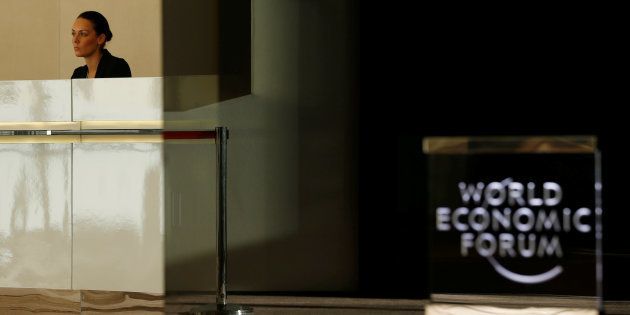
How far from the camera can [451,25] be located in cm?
375

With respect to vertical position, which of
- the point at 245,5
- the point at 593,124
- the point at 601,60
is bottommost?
the point at 593,124

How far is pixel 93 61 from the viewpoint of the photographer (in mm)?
4082

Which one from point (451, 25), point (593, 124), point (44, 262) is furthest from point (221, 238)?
point (593, 124)

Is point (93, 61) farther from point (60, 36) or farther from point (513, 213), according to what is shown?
point (513, 213)

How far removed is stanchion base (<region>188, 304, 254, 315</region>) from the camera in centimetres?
360

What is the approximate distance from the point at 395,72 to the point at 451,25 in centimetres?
28

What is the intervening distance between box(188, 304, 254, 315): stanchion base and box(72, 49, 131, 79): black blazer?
100 cm

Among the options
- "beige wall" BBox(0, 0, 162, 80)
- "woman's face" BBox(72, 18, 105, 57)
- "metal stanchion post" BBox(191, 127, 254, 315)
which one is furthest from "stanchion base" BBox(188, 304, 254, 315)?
"woman's face" BBox(72, 18, 105, 57)

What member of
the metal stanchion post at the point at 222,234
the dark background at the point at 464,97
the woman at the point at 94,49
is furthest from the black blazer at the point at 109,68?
the dark background at the point at 464,97

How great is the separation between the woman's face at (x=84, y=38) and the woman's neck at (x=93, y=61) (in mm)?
20

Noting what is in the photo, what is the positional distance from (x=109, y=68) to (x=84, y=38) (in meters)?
0.29

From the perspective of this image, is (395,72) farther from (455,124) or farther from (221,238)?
(221,238)

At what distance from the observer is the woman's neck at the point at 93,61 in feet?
13.2

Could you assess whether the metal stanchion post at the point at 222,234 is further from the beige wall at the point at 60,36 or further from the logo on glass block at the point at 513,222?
the logo on glass block at the point at 513,222
